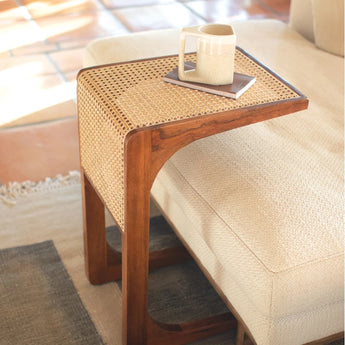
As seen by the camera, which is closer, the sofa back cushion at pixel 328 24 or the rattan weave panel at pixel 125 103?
the rattan weave panel at pixel 125 103

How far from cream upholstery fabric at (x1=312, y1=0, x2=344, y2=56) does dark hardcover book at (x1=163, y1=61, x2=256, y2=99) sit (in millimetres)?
657

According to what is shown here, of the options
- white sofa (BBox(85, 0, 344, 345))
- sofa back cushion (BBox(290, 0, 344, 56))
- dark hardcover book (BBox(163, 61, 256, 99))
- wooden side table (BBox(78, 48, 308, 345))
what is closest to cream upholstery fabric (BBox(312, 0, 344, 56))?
sofa back cushion (BBox(290, 0, 344, 56))

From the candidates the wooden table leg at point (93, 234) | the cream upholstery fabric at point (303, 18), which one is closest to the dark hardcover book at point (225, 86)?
the wooden table leg at point (93, 234)

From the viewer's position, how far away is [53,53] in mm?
2600

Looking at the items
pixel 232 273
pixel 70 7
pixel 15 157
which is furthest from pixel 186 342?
pixel 70 7

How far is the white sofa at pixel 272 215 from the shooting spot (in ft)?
3.36

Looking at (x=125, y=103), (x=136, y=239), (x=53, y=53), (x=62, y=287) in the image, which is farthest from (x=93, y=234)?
(x=53, y=53)

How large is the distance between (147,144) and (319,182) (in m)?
0.37

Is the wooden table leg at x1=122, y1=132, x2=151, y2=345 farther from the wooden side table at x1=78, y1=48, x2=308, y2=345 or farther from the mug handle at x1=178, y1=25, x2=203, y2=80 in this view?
the mug handle at x1=178, y1=25, x2=203, y2=80

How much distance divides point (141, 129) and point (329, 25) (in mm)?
938

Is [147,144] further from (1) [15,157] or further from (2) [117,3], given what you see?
(2) [117,3]

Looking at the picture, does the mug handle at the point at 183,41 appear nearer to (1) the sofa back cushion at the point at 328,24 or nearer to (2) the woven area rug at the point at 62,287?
(2) the woven area rug at the point at 62,287

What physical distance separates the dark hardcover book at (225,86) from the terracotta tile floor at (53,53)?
81 centimetres

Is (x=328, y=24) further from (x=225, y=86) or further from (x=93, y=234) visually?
(x=93, y=234)
